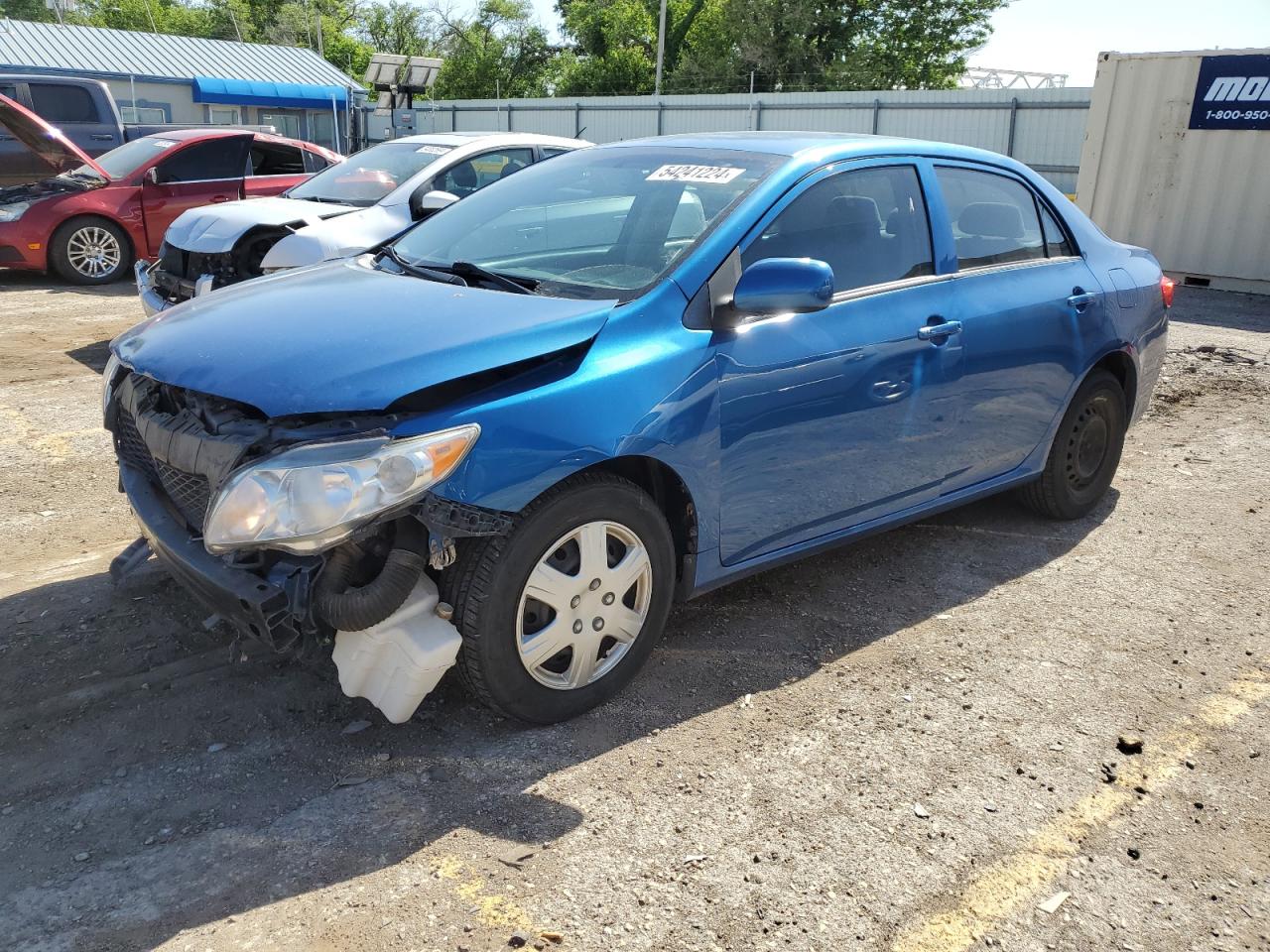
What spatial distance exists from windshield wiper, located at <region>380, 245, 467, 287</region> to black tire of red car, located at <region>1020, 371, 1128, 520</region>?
2867 millimetres

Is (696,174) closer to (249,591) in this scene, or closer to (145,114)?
(249,591)

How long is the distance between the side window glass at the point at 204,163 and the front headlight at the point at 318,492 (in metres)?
9.83

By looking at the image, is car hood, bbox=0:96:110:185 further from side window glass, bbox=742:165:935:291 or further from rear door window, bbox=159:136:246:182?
side window glass, bbox=742:165:935:291

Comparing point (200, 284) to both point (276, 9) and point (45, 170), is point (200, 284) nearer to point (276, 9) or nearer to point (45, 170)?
point (45, 170)

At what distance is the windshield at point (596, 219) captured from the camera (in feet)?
11.7

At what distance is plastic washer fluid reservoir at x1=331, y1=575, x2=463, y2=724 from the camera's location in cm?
287

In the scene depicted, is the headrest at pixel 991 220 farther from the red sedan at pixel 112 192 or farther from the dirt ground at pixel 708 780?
the red sedan at pixel 112 192

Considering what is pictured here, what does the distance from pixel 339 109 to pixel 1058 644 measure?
119ft

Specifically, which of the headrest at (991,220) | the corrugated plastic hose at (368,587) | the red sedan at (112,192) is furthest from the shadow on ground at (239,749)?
the red sedan at (112,192)

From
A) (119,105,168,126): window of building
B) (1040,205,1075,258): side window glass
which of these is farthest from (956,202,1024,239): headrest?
(119,105,168,126): window of building

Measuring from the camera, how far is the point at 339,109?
118 ft

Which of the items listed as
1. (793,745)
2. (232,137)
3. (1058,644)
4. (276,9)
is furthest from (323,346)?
(276,9)

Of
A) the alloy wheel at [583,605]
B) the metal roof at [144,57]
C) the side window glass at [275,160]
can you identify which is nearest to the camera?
the alloy wheel at [583,605]

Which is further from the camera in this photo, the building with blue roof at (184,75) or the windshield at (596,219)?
the building with blue roof at (184,75)
